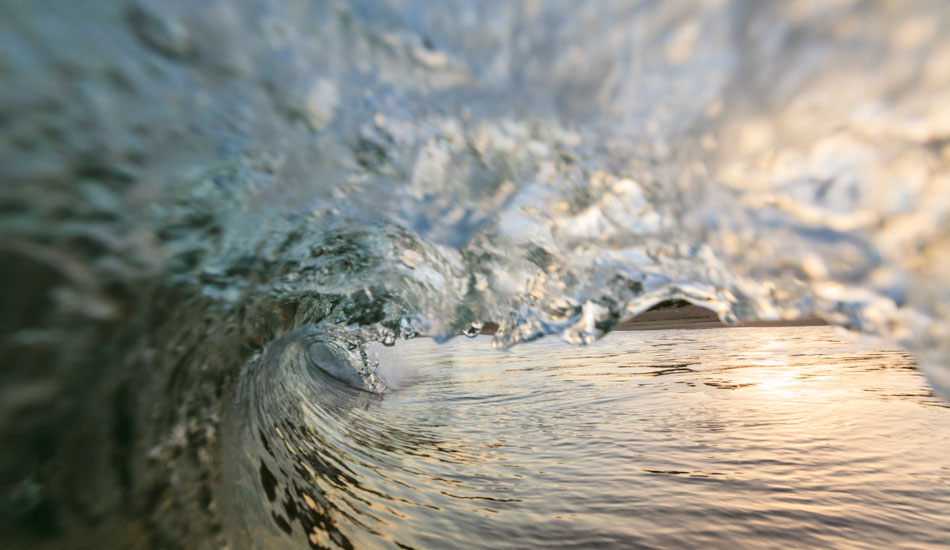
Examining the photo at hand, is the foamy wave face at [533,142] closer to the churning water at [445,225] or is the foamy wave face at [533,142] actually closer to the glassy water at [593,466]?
the churning water at [445,225]

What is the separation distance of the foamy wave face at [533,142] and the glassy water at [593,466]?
68cm

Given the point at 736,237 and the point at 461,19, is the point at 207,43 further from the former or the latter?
the point at 736,237

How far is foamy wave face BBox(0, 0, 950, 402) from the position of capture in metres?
0.97

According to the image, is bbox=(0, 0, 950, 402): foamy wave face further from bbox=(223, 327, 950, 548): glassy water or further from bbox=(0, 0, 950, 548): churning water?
bbox=(223, 327, 950, 548): glassy water

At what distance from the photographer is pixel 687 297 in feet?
6.13

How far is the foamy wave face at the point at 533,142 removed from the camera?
3.18ft

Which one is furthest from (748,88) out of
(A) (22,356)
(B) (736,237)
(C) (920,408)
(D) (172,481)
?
(C) (920,408)

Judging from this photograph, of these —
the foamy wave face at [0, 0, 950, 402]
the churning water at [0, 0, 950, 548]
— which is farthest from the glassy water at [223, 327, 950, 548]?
the foamy wave face at [0, 0, 950, 402]

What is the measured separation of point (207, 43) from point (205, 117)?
0.17 m

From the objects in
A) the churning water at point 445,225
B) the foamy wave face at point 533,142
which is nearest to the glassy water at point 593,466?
the churning water at point 445,225

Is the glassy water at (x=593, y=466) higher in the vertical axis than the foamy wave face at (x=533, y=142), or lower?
lower

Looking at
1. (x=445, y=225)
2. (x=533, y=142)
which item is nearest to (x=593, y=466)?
(x=445, y=225)

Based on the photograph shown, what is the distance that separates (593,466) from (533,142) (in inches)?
59.8

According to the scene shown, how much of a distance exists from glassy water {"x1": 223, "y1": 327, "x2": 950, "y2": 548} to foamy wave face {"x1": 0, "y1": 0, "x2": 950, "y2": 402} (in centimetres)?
68
